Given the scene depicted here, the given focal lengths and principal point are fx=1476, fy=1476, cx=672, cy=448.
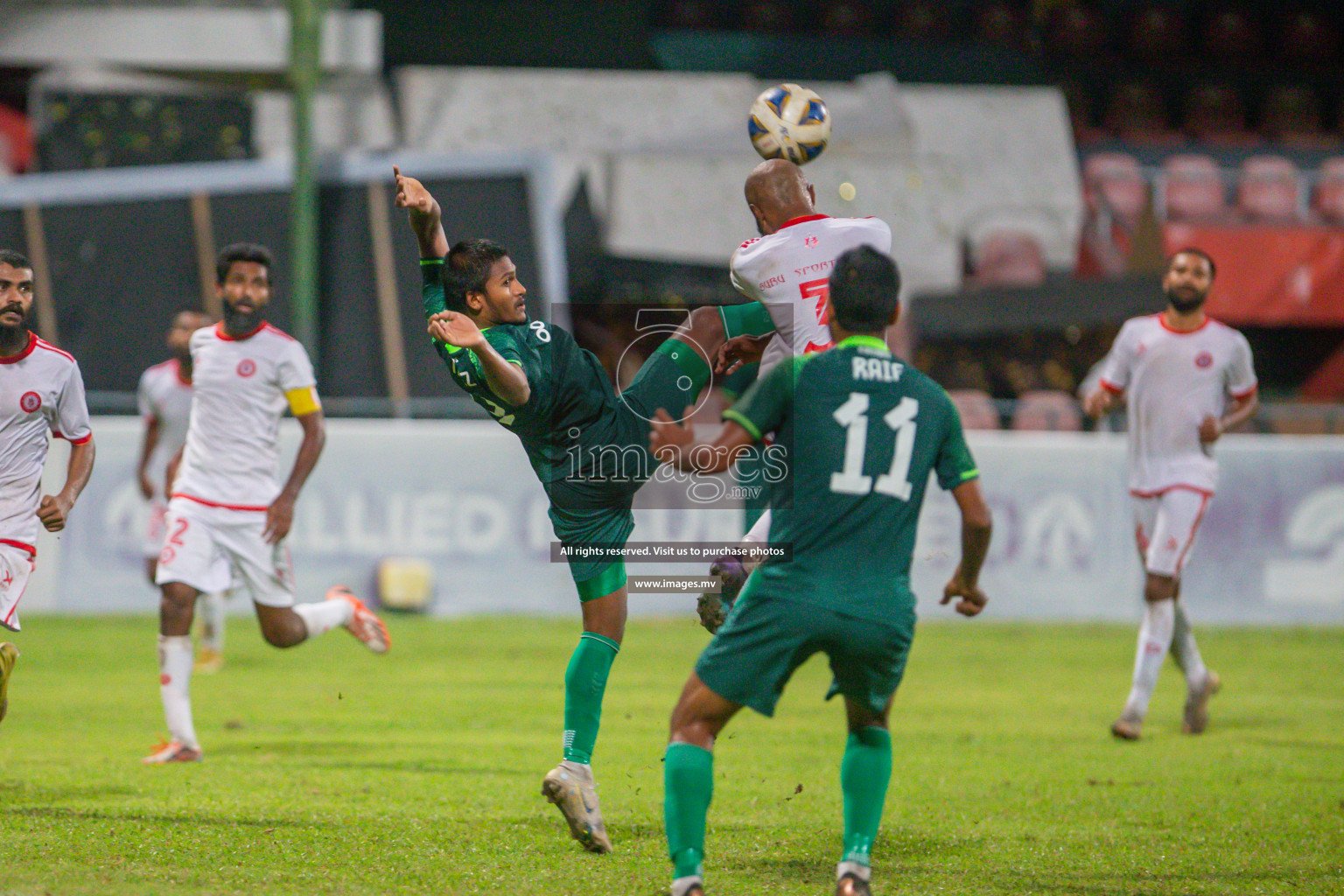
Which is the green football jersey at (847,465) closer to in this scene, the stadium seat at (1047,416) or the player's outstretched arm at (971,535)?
the player's outstretched arm at (971,535)

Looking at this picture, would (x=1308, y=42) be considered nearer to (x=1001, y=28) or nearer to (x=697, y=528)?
(x=1001, y=28)

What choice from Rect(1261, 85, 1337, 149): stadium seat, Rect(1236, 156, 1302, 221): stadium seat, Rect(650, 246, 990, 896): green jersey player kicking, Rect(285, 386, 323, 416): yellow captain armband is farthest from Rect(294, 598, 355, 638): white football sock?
Rect(1261, 85, 1337, 149): stadium seat

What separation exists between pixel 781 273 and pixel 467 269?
119 cm

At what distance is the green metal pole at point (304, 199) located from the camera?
17.7 meters

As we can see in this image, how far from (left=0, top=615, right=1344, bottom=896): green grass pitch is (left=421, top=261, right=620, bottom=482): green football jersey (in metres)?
1.44

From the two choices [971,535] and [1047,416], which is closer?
[971,535]

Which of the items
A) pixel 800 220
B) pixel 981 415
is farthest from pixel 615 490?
pixel 981 415

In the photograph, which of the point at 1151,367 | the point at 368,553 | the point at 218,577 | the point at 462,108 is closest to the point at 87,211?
the point at 462,108

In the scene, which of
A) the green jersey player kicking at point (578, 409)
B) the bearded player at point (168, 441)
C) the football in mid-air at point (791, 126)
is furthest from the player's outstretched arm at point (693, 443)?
the bearded player at point (168, 441)

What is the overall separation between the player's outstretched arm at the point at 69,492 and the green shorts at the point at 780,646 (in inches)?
116

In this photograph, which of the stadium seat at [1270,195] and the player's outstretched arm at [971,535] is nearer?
the player's outstretched arm at [971,535]

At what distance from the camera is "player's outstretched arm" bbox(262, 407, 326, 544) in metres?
7.51

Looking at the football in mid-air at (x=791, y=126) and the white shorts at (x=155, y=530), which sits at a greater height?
the football in mid-air at (x=791, y=126)

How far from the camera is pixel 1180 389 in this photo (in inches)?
342
